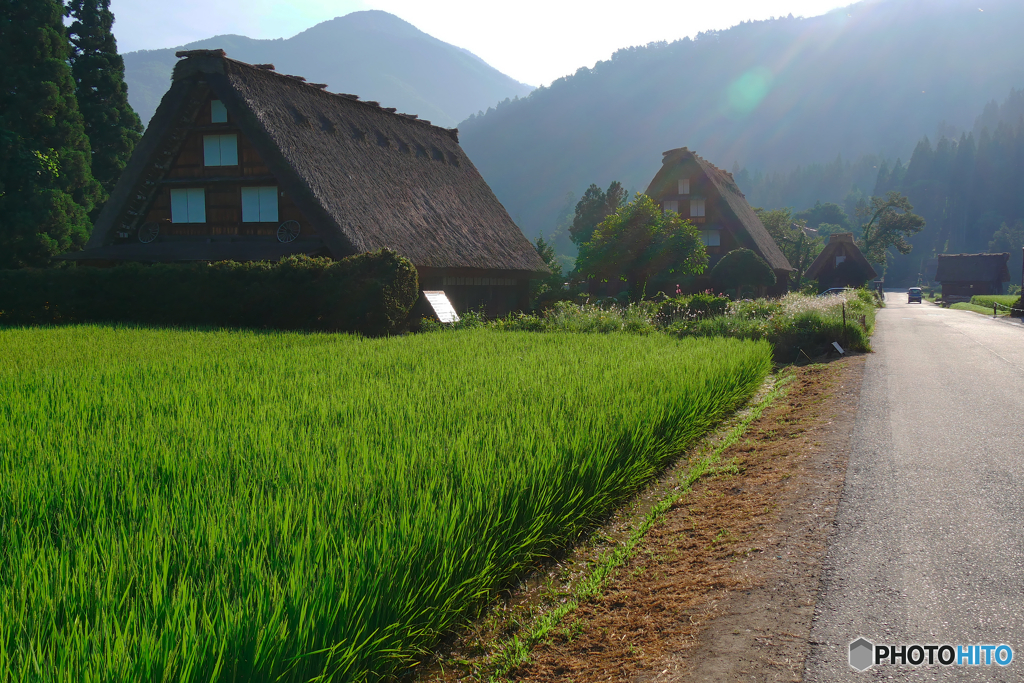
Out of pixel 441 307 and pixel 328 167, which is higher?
pixel 328 167

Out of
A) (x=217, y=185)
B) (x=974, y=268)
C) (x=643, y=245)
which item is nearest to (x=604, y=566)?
(x=217, y=185)

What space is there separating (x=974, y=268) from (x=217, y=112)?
69.8 metres

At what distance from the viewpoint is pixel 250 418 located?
4.36 m

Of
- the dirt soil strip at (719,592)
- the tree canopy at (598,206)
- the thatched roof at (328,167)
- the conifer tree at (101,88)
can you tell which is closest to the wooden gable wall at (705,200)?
the tree canopy at (598,206)

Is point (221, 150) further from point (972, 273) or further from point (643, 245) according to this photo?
point (972, 273)

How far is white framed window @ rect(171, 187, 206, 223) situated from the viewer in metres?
17.9

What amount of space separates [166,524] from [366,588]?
889 mm

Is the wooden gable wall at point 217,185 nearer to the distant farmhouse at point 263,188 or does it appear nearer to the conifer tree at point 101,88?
the distant farmhouse at point 263,188

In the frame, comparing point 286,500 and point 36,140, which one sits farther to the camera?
point 36,140

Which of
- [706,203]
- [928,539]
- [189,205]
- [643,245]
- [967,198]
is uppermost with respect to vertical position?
[967,198]

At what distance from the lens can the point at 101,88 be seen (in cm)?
2614

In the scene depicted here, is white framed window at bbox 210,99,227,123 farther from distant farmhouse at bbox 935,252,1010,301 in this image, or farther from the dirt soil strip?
distant farmhouse at bbox 935,252,1010,301

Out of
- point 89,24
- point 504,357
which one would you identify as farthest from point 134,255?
point 89,24

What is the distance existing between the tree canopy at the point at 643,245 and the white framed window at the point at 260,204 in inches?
550
